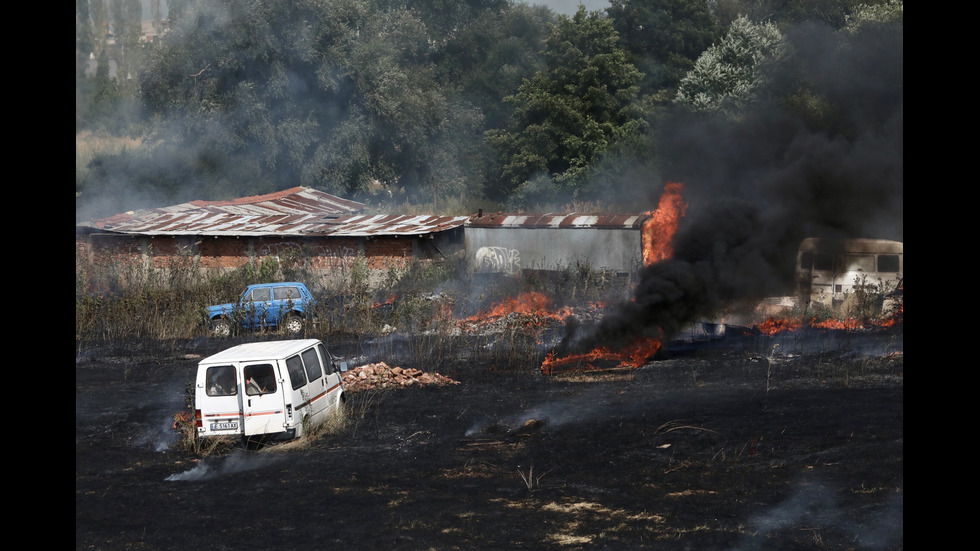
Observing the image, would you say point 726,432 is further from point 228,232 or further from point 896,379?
point 228,232

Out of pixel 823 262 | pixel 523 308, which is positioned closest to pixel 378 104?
pixel 523 308

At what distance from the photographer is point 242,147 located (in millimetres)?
47750

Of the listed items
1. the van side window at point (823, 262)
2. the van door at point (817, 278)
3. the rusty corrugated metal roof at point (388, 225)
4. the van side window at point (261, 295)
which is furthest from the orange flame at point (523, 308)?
the van side window at point (823, 262)

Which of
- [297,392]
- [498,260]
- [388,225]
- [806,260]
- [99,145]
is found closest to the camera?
[297,392]

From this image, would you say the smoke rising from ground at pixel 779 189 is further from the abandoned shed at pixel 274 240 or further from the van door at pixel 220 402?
the abandoned shed at pixel 274 240

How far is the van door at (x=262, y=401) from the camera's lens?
44.7 feet

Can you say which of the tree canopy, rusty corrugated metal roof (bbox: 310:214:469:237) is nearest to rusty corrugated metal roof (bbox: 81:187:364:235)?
rusty corrugated metal roof (bbox: 310:214:469:237)

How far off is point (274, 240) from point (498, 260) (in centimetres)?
894

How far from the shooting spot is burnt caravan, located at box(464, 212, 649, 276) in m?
29.8

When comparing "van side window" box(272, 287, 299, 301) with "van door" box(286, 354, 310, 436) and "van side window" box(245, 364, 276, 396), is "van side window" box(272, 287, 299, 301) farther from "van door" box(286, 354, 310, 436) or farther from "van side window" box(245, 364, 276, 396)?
"van side window" box(245, 364, 276, 396)

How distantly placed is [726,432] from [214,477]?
834 centimetres

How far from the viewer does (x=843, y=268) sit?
77.2 feet

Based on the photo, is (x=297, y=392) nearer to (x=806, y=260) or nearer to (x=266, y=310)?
(x=266, y=310)
